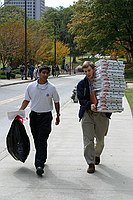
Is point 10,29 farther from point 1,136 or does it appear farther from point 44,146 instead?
point 44,146

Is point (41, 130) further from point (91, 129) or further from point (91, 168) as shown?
point (91, 168)

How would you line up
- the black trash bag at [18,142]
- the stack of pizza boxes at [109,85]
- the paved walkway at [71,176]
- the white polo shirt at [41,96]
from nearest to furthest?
the paved walkway at [71,176] < the stack of pizza boxes at [109,85] < the white polo shirt at [41,96] < the black trash bag at [18,142]

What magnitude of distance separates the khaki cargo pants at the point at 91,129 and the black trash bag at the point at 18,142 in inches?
37.6

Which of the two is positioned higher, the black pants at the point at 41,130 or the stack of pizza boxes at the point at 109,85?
the stack of pizza boxes at the point at 109,85

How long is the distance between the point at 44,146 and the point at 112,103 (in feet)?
4.04

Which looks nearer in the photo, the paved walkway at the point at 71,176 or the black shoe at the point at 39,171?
the paved walkway at the point at 71,176

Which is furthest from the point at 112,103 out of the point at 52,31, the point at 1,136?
the point at 52,31

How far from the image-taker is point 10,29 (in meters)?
55.0

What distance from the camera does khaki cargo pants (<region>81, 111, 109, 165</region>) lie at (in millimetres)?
6922

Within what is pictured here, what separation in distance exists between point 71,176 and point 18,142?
1.08 m

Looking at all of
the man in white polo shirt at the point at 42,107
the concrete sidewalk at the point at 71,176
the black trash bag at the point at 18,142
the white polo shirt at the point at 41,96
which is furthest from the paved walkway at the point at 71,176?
the white polo shirt at the point at 41,96

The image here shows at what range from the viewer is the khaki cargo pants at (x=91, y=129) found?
22.7 ft

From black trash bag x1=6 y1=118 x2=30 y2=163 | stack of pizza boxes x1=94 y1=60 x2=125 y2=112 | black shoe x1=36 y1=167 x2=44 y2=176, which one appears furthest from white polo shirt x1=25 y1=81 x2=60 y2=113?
black shoe x1=36 y1=167 x2=44 y2=176

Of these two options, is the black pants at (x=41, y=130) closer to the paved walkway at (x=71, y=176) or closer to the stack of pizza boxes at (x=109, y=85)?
the paved walkway at (x=71, y=176)
